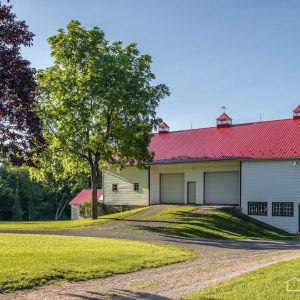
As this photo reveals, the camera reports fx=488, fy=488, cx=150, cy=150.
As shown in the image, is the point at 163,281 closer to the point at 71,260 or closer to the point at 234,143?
the point at 71,260

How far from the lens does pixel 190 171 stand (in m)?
38.8

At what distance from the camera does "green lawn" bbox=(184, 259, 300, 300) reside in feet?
30.4

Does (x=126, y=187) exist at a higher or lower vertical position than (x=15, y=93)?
lower

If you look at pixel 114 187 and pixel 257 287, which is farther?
pixel 114 187

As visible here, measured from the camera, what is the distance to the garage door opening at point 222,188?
3644 centimetres

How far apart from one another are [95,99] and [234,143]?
11623 millimetres

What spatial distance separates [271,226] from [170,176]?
10.1 metres

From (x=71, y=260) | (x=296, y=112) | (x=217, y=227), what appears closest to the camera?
(x=71, y=260)

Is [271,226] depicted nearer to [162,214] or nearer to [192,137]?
[162,214]

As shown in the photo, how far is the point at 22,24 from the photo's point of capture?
404 inches

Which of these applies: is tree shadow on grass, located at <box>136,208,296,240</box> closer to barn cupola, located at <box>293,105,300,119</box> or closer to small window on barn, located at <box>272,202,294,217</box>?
small window on barn, located at <box>272,202,294,217</box>

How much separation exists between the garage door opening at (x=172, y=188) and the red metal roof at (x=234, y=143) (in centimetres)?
165

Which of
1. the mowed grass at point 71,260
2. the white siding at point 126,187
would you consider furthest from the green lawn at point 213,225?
the mowed grass at point 71,260

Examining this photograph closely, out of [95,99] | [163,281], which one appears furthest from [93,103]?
[163,281]
